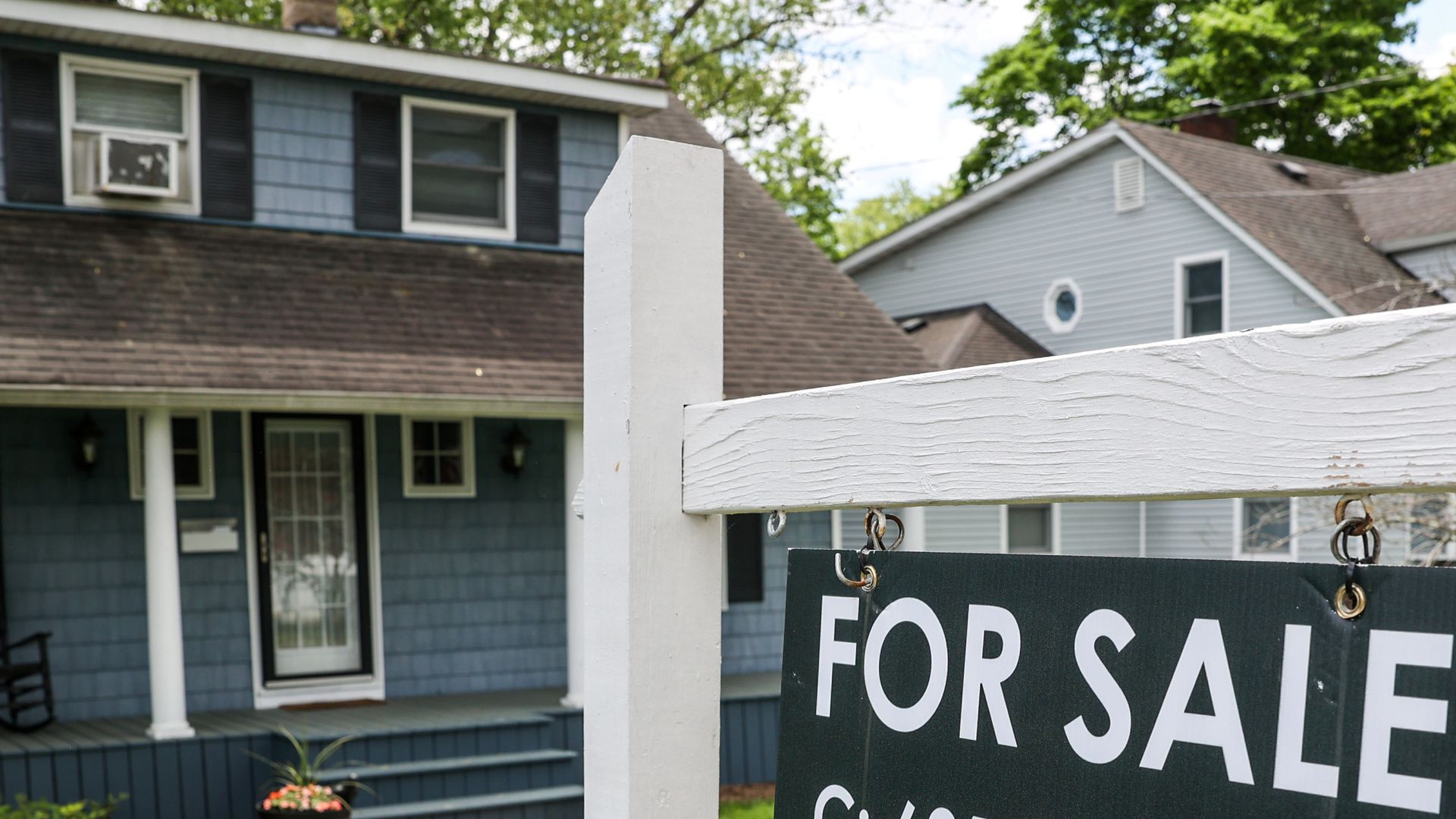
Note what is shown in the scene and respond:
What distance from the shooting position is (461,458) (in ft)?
36.8

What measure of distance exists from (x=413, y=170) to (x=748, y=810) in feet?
18.3

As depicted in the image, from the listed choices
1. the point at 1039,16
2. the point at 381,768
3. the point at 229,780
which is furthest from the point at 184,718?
the point at 1039,16

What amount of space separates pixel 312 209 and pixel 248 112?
2.71 feet

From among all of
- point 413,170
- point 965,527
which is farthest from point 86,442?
point 965,527

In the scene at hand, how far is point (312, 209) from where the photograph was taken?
34.4ft

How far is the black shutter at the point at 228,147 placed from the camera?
33.1ft

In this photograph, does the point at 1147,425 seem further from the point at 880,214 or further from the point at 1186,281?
the point at 880,214

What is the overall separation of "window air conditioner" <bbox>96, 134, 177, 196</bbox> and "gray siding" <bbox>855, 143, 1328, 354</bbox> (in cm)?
1131

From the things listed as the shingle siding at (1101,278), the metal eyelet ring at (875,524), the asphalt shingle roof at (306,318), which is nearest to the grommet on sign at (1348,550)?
Answer: the metal eyelet ring at (875,524)

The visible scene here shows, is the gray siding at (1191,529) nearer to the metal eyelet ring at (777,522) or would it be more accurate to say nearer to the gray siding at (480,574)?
the gray siding at (480,574)

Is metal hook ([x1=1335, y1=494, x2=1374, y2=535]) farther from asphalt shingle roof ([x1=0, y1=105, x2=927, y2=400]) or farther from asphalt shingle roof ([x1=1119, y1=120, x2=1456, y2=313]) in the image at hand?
asphalt shingle roof ([x1=1119, y1=120, x2=1456, y2=313])

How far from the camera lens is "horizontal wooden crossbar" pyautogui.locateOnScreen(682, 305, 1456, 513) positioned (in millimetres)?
922

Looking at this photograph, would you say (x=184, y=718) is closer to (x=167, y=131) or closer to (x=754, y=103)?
(x=167, y=131)

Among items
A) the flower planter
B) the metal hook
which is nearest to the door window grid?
the flower planter
